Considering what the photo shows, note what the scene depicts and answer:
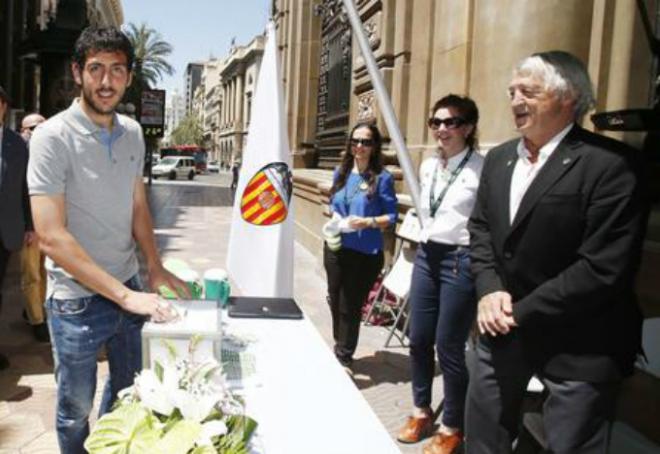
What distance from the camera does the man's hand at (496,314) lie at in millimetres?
2436

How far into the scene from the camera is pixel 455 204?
144 inches

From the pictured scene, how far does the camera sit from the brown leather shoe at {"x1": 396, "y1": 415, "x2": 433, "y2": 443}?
380cm

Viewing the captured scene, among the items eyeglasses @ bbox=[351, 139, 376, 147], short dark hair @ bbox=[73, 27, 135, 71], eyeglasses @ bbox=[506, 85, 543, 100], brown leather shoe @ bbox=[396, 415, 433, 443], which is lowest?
brown leather shoe @ bbox=[396, 415, 433, 443]

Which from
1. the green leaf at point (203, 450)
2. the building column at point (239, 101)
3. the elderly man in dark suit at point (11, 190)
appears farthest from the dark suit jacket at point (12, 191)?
the building column at point (239, 101)

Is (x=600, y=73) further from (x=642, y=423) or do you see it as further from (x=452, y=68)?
(x=642, y=423)

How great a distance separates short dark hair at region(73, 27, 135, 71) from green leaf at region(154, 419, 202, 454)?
1433mm

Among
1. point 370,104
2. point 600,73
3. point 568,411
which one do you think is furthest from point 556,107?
point 370,104

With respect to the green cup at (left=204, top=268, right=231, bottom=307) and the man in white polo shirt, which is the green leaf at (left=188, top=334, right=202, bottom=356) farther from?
the green cup at (left=204, top=268, right=231, bottom=307)

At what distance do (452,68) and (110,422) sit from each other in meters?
5.04

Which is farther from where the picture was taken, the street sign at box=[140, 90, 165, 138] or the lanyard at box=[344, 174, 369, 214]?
the street sign at box=[140, 90, 165, 138]

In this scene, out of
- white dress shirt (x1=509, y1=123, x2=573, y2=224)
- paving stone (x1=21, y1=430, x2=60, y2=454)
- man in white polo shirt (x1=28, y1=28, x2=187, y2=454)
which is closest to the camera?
man in white polo shirt (x1=28, y1=28, x2=187, y2=454)

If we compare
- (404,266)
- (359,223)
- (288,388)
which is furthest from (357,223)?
(288,388)

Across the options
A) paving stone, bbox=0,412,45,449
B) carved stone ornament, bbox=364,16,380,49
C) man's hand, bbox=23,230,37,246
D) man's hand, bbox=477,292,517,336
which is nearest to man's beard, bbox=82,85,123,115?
man's hand, bbox=477,292,517,336

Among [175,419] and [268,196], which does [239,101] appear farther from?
[175,419]
